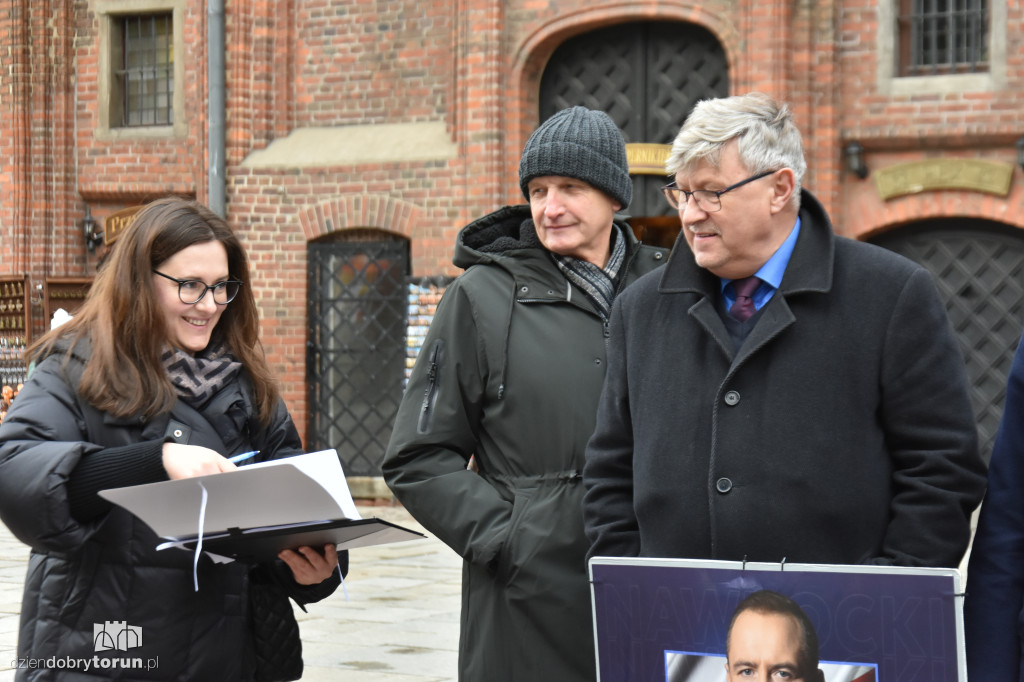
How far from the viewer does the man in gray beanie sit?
338 cm

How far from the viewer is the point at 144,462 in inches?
Answer: 116

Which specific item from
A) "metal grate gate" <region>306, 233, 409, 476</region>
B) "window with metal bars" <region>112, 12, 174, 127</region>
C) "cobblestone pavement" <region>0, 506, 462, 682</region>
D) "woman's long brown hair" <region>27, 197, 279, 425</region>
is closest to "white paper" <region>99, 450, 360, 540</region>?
"woman's long brown hair" <region>27, 197, 279, 425</region>

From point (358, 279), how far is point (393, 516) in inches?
99.9

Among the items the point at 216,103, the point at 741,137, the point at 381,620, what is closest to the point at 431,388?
the point at 741,137

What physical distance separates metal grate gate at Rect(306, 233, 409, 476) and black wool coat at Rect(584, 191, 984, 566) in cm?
1179

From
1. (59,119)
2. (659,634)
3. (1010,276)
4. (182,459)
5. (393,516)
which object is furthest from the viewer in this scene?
(59,119)

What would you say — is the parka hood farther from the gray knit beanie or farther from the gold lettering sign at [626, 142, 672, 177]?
the gold lettering sign at [626, 142, 672, 177]

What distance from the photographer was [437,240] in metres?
14.2

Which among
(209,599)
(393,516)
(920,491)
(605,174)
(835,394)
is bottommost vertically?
(393,516)

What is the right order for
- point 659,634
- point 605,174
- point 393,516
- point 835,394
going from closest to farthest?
point 659,634, point 835,394, point 605,174, point 393,516

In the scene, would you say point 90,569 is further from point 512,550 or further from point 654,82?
point 654,82

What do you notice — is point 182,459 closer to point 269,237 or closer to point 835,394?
point 835,394

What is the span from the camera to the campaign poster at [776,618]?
237 cm

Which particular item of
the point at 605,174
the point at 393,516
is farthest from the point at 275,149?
the point at 605,174
